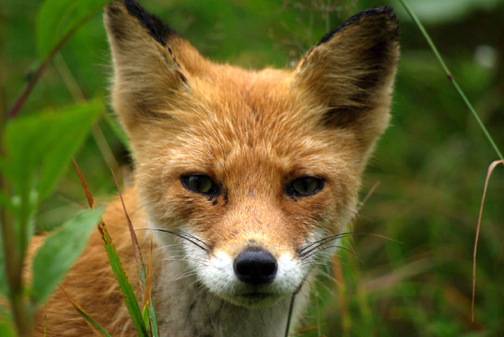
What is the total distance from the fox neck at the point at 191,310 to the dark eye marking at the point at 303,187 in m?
0.89

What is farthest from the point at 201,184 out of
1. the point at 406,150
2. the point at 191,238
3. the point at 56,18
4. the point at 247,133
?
the point at 406,150

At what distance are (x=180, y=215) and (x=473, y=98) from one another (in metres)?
5.39

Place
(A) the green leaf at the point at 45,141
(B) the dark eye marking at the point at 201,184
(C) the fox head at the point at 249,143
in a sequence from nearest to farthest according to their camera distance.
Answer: (A) the green leaf at the point at 45,141 < (C) the fox head at the point at 249,143 < (B) the dark eye marking at the point at 201,184

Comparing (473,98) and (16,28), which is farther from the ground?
(16,28)

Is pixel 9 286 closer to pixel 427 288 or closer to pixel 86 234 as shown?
pixel 86 234

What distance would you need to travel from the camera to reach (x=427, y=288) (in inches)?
226

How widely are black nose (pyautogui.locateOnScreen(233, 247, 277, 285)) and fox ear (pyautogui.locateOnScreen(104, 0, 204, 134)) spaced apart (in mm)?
1463

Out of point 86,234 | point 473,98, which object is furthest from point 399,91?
point 86,234

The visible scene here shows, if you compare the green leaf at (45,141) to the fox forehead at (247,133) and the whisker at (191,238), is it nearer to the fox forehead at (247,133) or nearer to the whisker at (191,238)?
the whisker at (191,238)

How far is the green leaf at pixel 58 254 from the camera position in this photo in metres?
1.30

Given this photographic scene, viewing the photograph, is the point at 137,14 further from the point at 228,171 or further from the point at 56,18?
the point at 56,18

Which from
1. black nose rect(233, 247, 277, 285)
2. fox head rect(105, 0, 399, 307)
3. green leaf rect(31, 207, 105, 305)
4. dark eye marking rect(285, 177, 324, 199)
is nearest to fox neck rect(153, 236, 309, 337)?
fox head rect(105, 0, 399, 307)

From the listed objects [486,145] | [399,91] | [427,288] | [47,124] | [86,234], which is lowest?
[427,288]

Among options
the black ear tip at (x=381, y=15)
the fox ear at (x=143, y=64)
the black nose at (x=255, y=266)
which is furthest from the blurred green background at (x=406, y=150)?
the black nose at (x=255, y=266)
